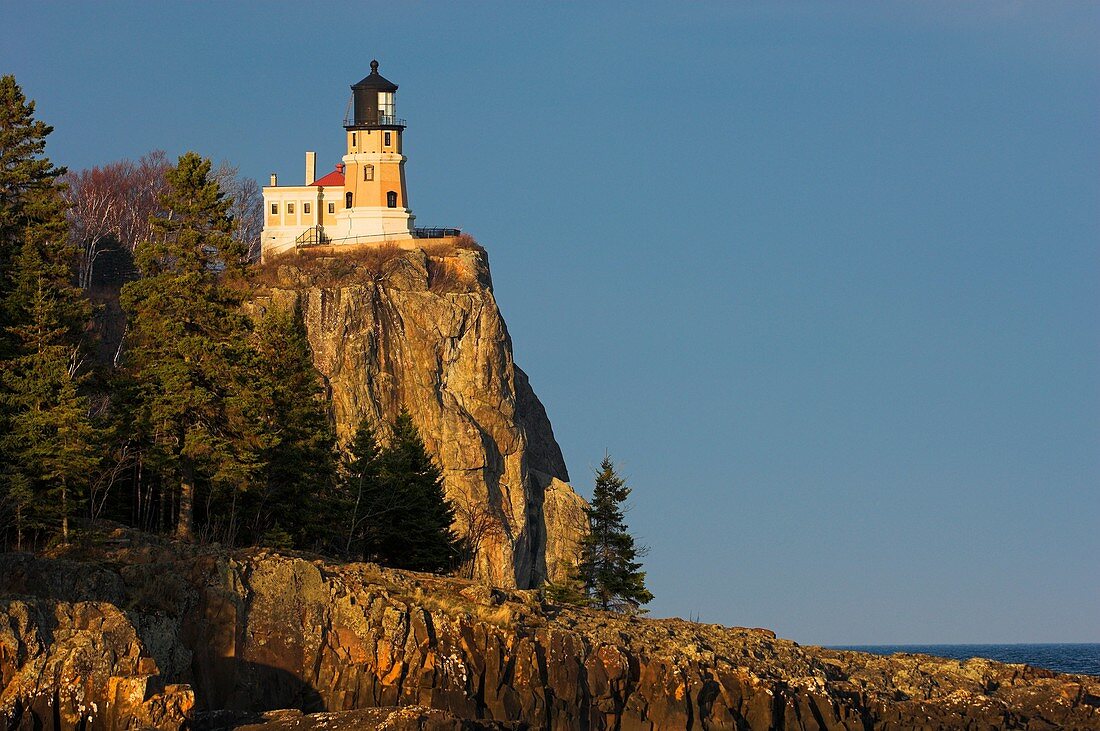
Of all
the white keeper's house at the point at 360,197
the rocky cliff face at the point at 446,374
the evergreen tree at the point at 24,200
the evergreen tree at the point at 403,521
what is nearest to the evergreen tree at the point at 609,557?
the evergreen tree at the point at 403,521

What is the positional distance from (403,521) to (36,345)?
18538 millimetres

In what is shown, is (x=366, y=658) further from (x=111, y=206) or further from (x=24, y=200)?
(x=111, y=206)

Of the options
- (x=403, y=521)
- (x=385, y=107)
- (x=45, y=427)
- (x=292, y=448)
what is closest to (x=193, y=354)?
(x=292, y=448)

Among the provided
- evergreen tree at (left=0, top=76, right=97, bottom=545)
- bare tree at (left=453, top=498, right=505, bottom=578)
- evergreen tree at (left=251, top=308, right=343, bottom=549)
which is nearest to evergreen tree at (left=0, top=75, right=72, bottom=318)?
evergreen tree at (left=0, top=76, right=97, bottom=545)

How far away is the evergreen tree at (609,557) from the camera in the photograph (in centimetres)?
6575

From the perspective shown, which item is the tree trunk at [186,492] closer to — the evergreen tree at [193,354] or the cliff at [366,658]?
the evergreen tree at [193,354]

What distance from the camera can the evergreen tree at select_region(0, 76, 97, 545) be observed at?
4719 centimetres

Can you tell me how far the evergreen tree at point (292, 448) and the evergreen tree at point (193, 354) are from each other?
1317 mm

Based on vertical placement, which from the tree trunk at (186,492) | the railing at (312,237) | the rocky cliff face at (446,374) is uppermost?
the railing at (312,237)

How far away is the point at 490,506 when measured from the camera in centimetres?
10912

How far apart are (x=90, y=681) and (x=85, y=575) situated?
7725 millimetres

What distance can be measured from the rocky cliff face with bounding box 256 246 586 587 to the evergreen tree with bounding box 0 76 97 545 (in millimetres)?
49220

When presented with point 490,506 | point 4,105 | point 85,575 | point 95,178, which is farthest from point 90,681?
point 95,178

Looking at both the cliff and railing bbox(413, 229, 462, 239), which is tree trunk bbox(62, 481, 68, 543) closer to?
the cliff
